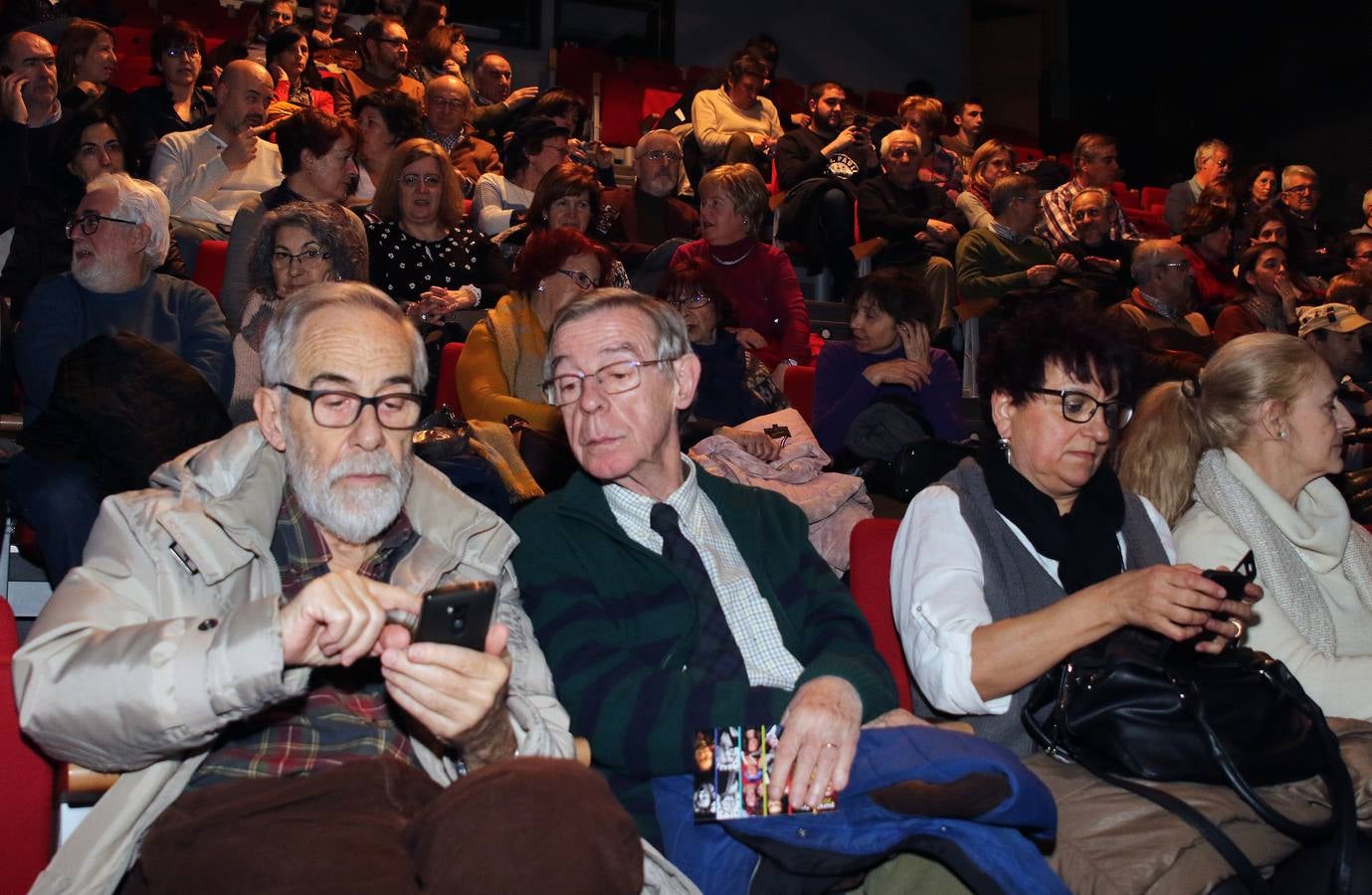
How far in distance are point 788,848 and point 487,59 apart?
23.0 ft

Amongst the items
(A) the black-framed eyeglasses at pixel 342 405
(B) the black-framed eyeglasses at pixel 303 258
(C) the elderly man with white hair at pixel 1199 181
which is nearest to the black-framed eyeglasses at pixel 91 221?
(B) the black-framed eyeglasses at pixel 303 258

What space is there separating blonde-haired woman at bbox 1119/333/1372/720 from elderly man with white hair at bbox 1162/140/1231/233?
6145mm

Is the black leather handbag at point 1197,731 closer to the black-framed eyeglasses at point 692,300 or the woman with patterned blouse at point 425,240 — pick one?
the black-framed eyeglasses at point 692,300

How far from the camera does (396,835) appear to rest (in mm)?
1577

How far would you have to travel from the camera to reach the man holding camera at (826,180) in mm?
6773

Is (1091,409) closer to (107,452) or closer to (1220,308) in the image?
(107,452)

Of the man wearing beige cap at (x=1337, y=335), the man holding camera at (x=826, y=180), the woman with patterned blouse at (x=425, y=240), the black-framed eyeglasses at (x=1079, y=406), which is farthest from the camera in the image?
the man holding camera at (x=826, y=180)

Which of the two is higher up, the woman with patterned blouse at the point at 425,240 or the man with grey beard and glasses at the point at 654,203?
the man with grey beard and glasses at the point at 654,203

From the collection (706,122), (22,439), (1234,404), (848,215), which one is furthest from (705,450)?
(706,122)

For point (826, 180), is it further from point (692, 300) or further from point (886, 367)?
point (886, 367)

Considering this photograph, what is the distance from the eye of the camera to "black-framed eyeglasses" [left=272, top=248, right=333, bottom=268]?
3.37m

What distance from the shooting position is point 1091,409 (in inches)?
92.8

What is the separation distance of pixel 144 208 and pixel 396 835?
2450mm

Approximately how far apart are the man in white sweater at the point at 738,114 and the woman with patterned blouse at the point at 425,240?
2986 mm
